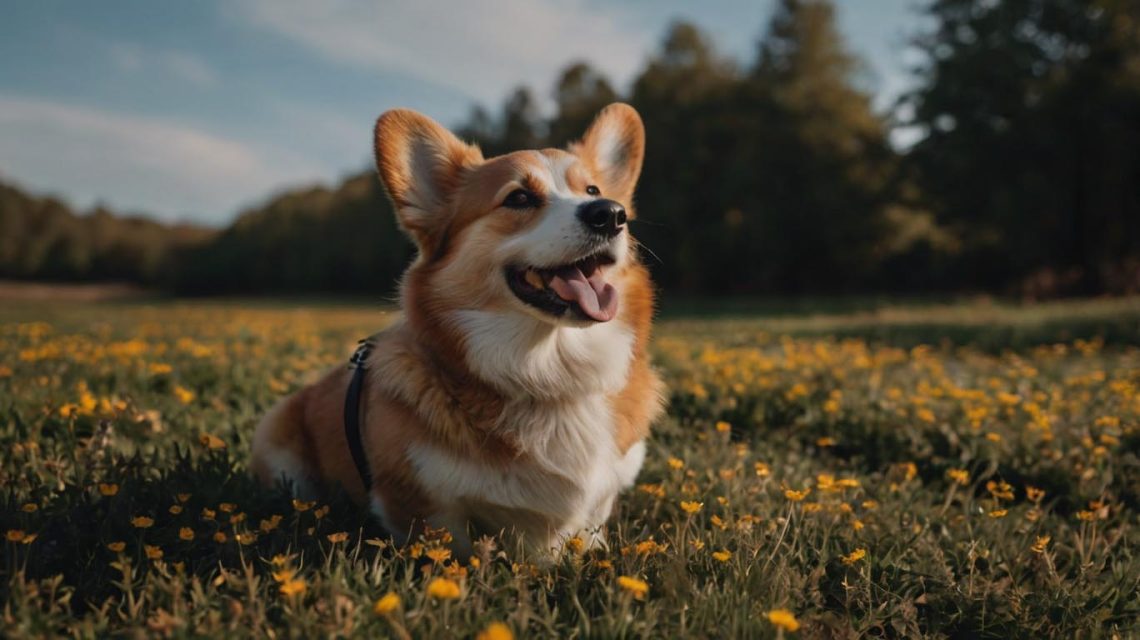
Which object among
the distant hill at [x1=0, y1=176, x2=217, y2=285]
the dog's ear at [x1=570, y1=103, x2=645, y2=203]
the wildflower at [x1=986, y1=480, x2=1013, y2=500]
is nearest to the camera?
the wildflower at [x1=986, y1=480, x2=1013, y2=500]

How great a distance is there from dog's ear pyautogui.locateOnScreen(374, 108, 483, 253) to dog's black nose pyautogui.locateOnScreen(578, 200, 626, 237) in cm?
76

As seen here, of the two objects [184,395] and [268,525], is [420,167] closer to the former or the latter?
[268,525]

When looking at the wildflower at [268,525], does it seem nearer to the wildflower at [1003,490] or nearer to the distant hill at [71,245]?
the wildflower at [1003,490]

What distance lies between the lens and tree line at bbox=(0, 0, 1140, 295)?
734 inches

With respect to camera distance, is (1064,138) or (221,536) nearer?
(221,536)

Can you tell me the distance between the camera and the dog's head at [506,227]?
9.04 feet

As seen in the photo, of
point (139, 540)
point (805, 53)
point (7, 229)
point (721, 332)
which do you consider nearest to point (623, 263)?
point (139, 540)

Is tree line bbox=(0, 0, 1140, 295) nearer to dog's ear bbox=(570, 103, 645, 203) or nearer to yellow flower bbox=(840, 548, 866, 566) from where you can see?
dog's ear bbox=(570, 103, 645, 203)

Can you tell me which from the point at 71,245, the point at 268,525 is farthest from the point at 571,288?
the point at 71,245

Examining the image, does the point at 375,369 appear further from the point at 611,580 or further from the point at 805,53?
the point at 805,53

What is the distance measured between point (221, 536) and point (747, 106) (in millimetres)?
27105

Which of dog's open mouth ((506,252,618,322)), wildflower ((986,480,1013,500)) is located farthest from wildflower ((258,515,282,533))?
wildflower ((986,480,1013,500))

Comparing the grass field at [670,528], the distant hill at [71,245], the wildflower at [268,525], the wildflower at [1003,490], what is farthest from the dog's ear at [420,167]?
the distant hill at [71,245]

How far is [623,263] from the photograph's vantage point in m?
2.92
